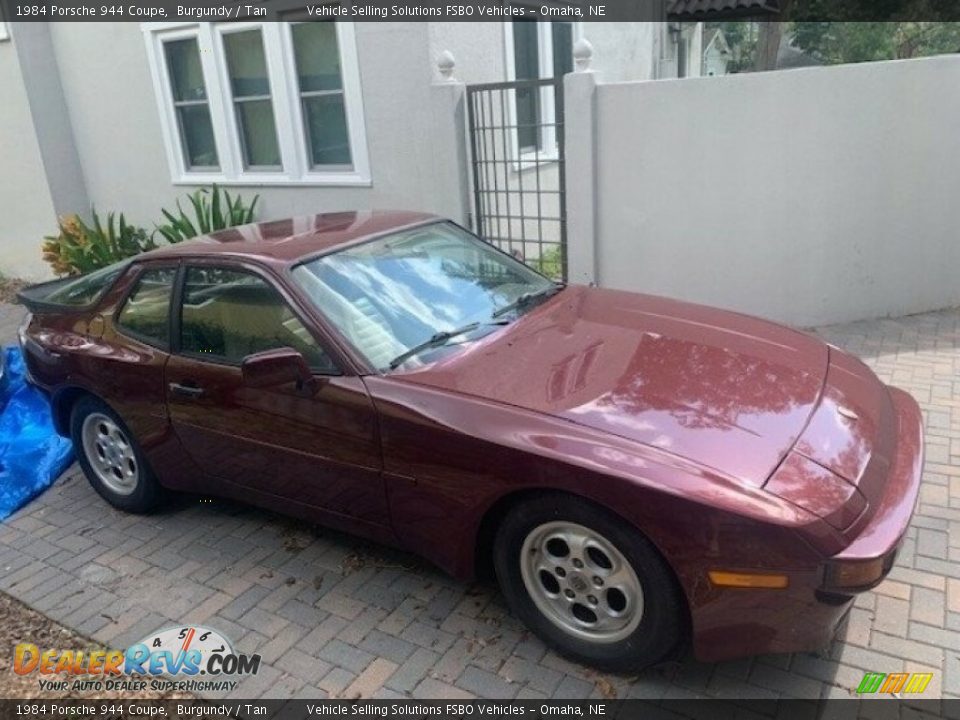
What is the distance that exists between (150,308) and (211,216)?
4774 millimetres

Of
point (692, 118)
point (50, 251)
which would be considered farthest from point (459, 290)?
point (50, 251)

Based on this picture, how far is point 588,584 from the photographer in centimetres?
259

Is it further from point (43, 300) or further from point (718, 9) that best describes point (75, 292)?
point (718, 9)

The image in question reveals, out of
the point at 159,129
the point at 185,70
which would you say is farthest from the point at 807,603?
the point at 159,129

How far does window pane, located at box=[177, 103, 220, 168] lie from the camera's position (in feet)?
29.0

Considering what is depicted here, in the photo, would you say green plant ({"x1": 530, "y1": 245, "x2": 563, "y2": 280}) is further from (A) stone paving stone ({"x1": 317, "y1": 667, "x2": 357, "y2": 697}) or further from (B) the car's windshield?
(A) stone paving stone ({"x1": 317, "y1": 667, "x2": 357, "y2": 697})

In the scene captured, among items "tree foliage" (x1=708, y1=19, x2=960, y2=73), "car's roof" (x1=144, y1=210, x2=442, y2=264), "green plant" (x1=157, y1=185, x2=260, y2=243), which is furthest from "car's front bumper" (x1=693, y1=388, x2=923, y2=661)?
"tree foliage" (x1=708, y1=19, x2=960, y2=73)

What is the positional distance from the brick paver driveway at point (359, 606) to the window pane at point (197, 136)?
5.56 m

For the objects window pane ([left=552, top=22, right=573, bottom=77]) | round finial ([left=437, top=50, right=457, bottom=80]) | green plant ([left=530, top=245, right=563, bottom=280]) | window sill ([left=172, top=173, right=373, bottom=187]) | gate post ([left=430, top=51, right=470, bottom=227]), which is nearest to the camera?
round finial ([left=437, top=50, right=457, bottom=80])

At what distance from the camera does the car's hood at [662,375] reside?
2.52 m

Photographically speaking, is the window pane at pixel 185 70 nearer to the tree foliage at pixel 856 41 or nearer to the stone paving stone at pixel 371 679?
the stone paving stone at pixel 371 679

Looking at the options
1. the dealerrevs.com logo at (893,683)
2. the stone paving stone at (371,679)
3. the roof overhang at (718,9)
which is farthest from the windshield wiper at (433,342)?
the roof overhang at (718,9)

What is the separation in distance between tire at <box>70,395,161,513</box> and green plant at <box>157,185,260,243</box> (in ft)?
13.5

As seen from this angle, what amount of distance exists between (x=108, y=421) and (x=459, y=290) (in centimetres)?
213
